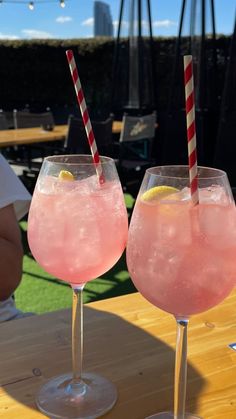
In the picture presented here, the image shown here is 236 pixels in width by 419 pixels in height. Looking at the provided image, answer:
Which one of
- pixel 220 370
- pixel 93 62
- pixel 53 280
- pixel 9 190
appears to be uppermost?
pixel 93 62

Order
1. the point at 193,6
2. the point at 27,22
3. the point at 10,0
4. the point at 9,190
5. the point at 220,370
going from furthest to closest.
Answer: the point at 27,22 < the point at 10,0 < the point at 193,6 < the point at 9,190 < the point at 220,370

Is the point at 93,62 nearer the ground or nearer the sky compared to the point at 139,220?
nearer the sky

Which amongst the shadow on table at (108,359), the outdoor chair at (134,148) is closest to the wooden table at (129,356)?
the shadow on table at (108,359)

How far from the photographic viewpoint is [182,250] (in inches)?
28.5

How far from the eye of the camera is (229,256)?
74cm

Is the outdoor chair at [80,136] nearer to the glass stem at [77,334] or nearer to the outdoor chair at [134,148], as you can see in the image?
the outdoor chair at [134,148]

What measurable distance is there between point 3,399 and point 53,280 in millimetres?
2915

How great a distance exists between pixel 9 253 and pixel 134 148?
189 inches

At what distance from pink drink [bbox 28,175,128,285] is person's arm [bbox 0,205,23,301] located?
21.0 inches

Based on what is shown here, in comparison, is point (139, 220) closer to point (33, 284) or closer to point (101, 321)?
point (101, 321)

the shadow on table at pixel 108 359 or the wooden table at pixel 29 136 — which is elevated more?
the shadow on table at pixel 108 359

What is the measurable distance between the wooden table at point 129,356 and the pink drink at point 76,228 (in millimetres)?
205

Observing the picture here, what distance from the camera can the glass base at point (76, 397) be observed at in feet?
2.67

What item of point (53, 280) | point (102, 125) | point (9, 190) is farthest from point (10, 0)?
point (9, 190)
